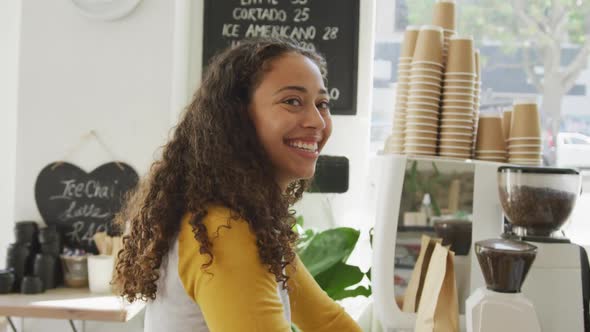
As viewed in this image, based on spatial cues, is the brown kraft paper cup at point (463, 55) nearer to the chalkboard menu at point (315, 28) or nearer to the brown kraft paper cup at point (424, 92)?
the brown kraft paper cup at point (424, 92)

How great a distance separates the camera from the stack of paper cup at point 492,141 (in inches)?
63.7

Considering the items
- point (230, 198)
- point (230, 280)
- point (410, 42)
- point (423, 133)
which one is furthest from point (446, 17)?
point (230, 280)

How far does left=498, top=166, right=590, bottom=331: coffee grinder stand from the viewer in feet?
4.20

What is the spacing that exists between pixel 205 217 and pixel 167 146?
23cm

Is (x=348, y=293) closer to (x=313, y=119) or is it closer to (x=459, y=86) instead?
(x=459, y=86)

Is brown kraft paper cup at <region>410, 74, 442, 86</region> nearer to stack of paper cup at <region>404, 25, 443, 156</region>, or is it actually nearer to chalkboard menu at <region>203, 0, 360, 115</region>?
stack of paper cup at <region>404, 25, 443, 156</region>

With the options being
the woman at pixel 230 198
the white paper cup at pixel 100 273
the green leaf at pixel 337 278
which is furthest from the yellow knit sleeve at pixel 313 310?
the white paper cup at pixel 100 273

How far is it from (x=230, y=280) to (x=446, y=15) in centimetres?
114

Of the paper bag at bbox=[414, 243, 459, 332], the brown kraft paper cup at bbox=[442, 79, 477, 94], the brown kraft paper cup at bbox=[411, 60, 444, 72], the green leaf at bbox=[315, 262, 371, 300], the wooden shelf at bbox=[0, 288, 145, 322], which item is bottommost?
the wooden shelf at bbox=[0, 288, 145, 322]

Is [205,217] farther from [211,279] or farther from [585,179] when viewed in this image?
[585,179]

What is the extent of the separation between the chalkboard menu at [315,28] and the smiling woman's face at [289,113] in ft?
4.30

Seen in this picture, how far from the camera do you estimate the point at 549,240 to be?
1.31 metres

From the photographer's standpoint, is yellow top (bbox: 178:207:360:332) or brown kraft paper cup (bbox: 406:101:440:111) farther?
brown kraft paper cup (bbox: 406:101:440:111)

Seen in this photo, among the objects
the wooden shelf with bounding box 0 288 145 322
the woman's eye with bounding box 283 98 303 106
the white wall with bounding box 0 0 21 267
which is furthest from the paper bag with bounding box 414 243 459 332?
the white wall with bounding box 0 0 21 267
